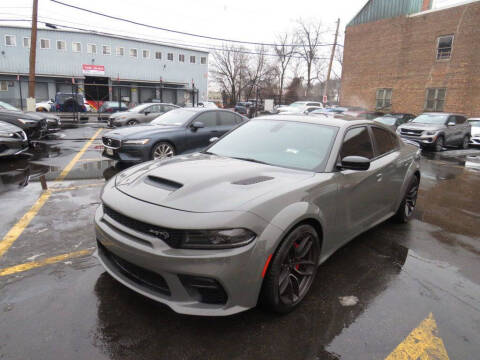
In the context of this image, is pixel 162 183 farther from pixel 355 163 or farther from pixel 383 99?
pixel 383 99

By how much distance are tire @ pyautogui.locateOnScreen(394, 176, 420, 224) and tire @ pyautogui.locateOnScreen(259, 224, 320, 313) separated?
7.85 feet

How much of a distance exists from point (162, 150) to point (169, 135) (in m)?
0.38

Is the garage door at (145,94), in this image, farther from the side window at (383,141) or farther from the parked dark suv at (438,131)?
the side window at (383,141)

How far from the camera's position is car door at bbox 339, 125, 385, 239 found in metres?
3.20

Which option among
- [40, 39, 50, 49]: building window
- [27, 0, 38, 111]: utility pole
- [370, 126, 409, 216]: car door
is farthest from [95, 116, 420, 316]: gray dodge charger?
[40, 39, 50, 49]: building window

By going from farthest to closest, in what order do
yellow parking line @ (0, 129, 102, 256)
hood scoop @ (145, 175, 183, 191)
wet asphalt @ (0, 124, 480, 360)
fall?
1. yellow parking line @ (0, 129, 102, 256)
2. hood scoop @ (145, 175, 183, 191)
3. wet asphalt @ (0, 124, 480, 360)

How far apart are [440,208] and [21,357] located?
242 inches

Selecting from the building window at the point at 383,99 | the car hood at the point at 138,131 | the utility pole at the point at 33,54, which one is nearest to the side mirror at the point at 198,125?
the car hood at the point at 138,131

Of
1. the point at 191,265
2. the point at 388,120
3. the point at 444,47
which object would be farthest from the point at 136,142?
the point at 444,47

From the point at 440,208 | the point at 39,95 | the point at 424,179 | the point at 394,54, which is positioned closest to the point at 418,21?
the point at 394,54

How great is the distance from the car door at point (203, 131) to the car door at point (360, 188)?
4.75 meters

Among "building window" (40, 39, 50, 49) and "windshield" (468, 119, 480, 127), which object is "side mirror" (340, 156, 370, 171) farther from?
"building window" (40, 39, 50, 49)

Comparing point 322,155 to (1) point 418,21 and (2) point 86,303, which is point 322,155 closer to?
(2) point 86,303

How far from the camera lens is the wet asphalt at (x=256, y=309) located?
2.23 m
